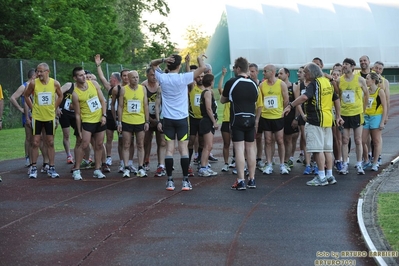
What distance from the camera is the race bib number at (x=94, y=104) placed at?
44.9ft

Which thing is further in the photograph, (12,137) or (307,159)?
(12,137)

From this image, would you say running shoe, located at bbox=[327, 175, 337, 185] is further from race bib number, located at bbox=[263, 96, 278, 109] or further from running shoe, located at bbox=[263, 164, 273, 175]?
race bib number, located at bbox=[263, 96, 278, 109]

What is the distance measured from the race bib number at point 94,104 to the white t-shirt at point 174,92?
6.01 feet

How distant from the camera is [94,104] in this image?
1373cm

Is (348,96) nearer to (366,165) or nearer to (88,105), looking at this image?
(366,165)

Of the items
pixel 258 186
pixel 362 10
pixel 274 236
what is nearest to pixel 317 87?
pixel 258 186

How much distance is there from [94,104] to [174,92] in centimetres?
211

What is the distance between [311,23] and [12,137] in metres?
56.3

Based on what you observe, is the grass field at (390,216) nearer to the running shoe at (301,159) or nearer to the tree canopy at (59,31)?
the running shoe at (301,159)

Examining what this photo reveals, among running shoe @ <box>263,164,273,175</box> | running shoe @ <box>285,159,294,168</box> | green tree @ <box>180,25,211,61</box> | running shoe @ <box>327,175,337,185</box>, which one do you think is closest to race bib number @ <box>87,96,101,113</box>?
running shoe @ <box>263,164,273,175</box>

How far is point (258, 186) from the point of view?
12.8m

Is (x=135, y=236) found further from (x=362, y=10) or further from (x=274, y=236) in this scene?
(x=362, y=10)

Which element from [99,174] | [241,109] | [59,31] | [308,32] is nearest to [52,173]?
[99,174]

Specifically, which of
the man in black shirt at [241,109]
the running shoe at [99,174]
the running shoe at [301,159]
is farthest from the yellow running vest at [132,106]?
the running shoe at [301,159]
